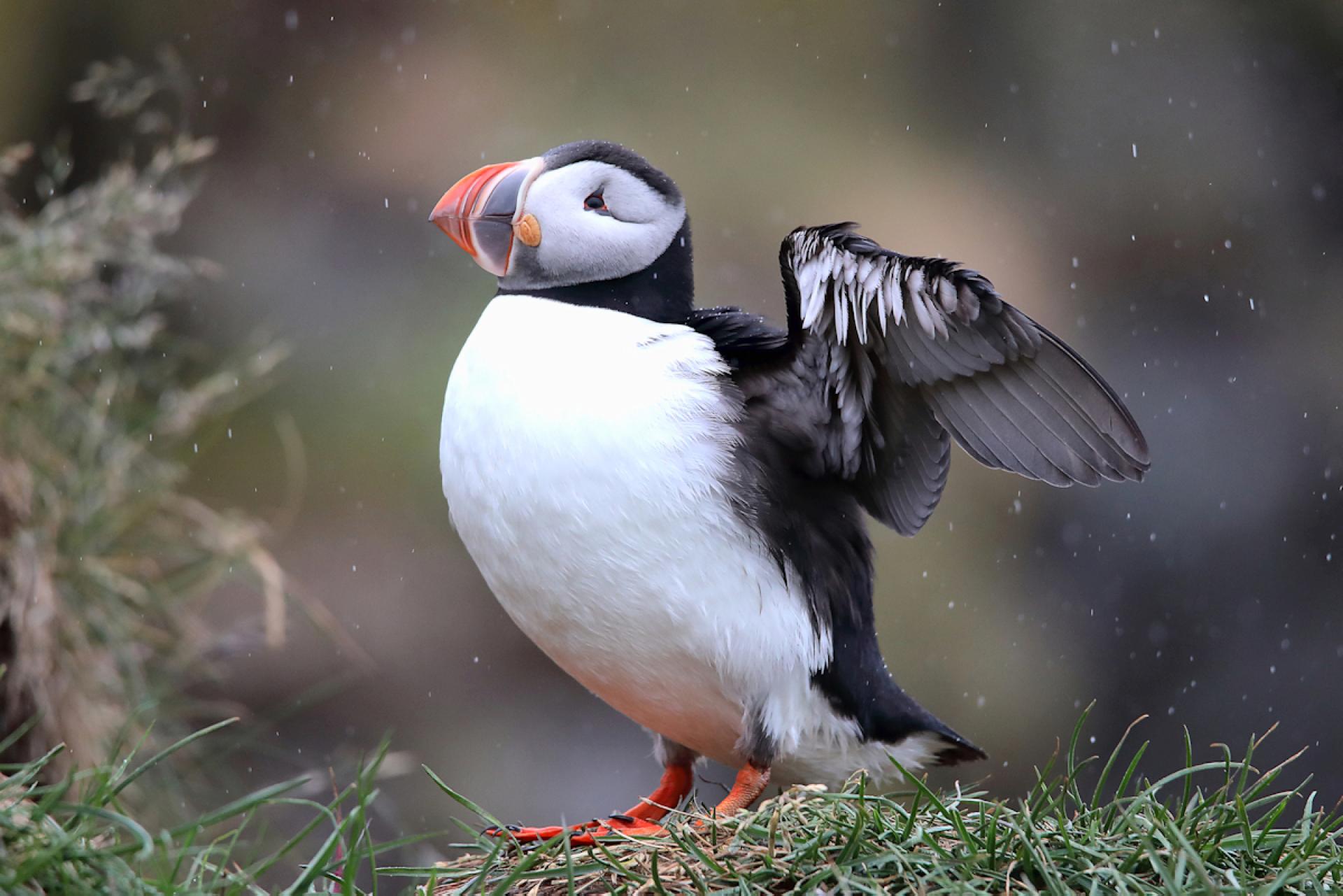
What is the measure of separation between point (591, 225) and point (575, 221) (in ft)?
0.08

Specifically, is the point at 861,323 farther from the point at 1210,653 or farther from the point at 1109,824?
the point at 1210,653

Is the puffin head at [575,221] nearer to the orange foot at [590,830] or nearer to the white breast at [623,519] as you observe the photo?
the white breast at [623,519]

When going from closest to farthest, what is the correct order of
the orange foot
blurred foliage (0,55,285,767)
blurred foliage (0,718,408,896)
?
blurred foliage (0,718,408,896)
the orange foot
blurred foliage (0,55,285,767)

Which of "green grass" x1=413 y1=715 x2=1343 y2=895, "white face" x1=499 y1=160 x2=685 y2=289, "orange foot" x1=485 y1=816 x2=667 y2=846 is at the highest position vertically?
"white face" x1=499 y1=160 x2=685 y2=289

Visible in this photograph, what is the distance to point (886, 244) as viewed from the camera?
4.78 metres

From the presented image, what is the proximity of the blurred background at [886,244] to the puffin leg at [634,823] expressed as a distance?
245 cm

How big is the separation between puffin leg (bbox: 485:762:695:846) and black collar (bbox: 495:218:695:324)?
67 centimetres

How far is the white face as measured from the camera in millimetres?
1863

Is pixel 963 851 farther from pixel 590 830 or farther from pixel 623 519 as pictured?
pixel 623 519

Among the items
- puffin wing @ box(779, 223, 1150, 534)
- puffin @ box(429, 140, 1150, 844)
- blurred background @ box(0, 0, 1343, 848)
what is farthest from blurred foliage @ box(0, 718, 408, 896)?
blurred background @ box(0, 0, 1343, 848)

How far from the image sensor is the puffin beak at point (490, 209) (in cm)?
187

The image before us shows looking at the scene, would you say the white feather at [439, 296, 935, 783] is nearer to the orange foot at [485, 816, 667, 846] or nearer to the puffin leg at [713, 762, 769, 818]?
the puffin leg at [713, 762, 769, 818]

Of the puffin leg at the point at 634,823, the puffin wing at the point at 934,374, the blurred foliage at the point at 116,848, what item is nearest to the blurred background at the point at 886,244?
the puffin leg at the point at 634,823

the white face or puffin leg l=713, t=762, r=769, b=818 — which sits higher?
the white face
